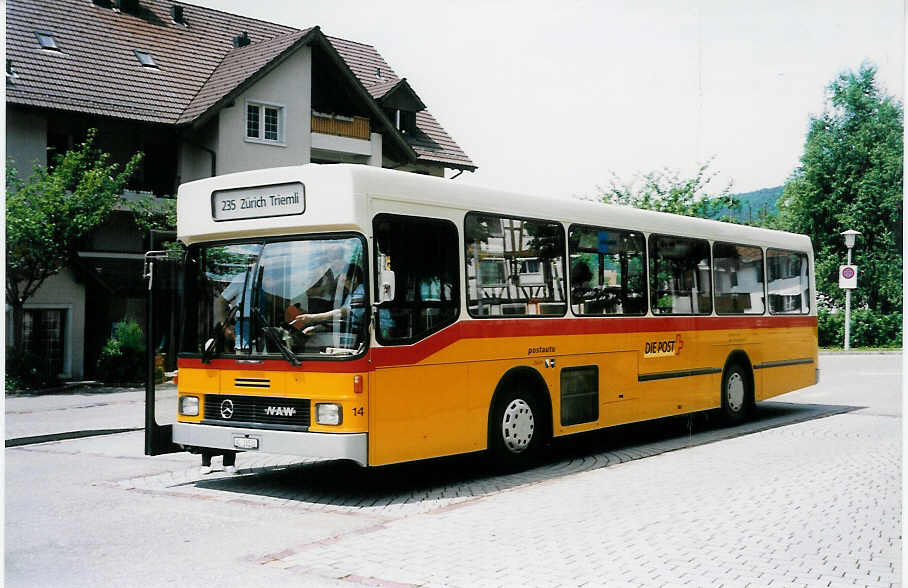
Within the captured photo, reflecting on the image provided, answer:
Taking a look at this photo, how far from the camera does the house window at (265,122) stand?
94.2 feet

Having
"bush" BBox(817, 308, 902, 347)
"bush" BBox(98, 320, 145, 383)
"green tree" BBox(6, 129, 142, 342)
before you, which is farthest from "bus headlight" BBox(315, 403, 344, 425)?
"bush" BBox(98, 320, 145, 383)

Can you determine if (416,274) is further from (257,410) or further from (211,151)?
(211,151)

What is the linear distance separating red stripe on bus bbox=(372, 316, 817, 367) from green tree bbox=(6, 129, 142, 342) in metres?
14.9

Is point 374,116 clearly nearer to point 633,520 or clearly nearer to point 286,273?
point 286,273

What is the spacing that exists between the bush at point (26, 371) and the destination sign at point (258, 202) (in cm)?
1423

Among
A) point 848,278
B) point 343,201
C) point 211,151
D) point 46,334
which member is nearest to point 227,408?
point 343,201

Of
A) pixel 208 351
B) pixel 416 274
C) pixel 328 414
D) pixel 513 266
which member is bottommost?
pixel 328 414

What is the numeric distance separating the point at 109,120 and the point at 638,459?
18908 millimetres

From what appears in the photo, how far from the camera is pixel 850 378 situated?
19516 millimetres

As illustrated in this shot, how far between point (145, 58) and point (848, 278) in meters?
16.8

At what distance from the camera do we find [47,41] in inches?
836

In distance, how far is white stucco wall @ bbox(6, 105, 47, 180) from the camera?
78.4 ft

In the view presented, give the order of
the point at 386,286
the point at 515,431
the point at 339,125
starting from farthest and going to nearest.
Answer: the point at 339,125, the point at 515,431, the point at 386,286

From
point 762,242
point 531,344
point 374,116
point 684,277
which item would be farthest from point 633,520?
point 374,116
